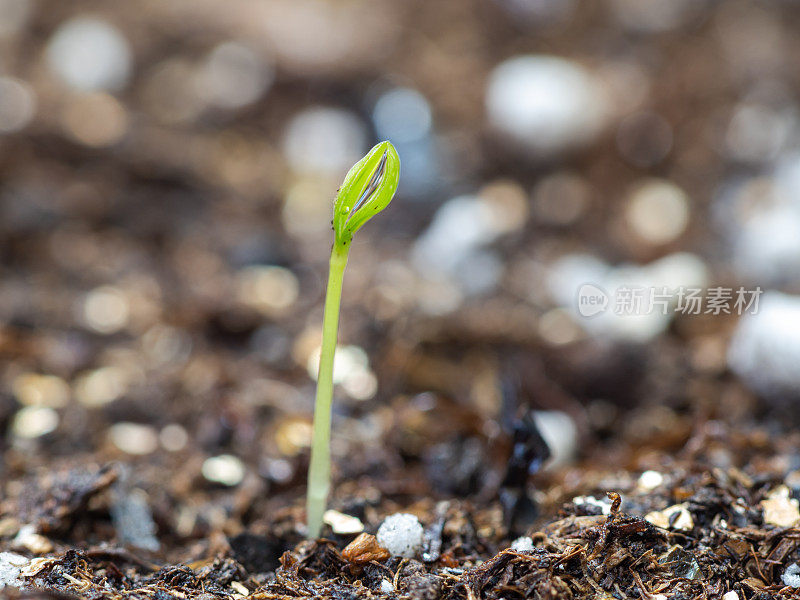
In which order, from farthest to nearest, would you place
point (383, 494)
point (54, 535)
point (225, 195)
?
point (225, 195), point (383, 494), point (54, 535)

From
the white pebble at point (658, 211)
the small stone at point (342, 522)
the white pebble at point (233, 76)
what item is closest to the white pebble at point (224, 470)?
the small stone at point (342, 522)

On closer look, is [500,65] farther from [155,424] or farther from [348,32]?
Answer: [155,424]

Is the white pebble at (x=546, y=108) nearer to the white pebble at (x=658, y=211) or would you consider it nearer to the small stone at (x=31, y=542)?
the white pebble at (x=658, y=211)

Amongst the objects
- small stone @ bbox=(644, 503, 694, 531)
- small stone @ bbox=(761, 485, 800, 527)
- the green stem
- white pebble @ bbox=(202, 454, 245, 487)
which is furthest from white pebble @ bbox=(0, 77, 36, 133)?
small stone @ bbox=(761, 485, 800, 527)

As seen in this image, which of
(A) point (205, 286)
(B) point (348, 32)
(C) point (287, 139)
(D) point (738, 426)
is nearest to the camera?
(D) point (738, 426)

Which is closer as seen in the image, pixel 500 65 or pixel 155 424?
pixel 155 424

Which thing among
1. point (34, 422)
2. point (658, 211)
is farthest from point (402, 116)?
point (34, 422)

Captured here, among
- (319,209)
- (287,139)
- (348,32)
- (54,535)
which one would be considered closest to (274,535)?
(54,535)
